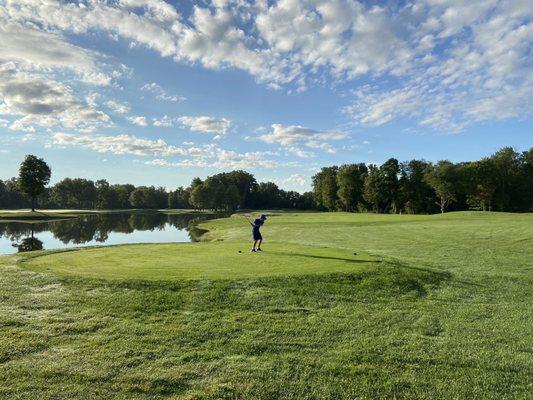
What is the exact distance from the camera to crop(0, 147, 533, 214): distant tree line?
86438 mm

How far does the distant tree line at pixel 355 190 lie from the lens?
8644 centimetres

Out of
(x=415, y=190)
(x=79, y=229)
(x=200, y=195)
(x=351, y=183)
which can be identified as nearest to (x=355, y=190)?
(x=351, y=183)

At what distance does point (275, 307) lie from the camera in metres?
11.3

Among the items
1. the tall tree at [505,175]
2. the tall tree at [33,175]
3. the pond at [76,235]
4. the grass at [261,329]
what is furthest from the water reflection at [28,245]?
the tall tree at [505,175]

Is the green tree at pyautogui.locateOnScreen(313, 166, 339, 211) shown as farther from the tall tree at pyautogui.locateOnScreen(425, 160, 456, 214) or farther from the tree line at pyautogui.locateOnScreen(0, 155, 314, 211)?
the tall tree at pyautogui.locateOnScreen(425, 160, 456, 214)

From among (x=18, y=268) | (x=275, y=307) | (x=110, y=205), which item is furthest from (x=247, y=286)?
(x=110, y=205)

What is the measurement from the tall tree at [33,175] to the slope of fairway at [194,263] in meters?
90.6

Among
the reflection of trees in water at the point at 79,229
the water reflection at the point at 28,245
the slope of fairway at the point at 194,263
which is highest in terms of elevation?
the slope of fairway at the point at 194,263

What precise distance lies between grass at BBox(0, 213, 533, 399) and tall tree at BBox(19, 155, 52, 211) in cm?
9216

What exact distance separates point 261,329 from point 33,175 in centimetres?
10441

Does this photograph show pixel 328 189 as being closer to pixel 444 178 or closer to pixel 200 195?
pixel 200 195

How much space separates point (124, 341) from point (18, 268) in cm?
948

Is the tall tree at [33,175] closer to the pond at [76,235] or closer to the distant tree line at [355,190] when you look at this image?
the distant tree line at [355,190]

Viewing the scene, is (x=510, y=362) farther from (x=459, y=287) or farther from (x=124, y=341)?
(x=124, y=341)
